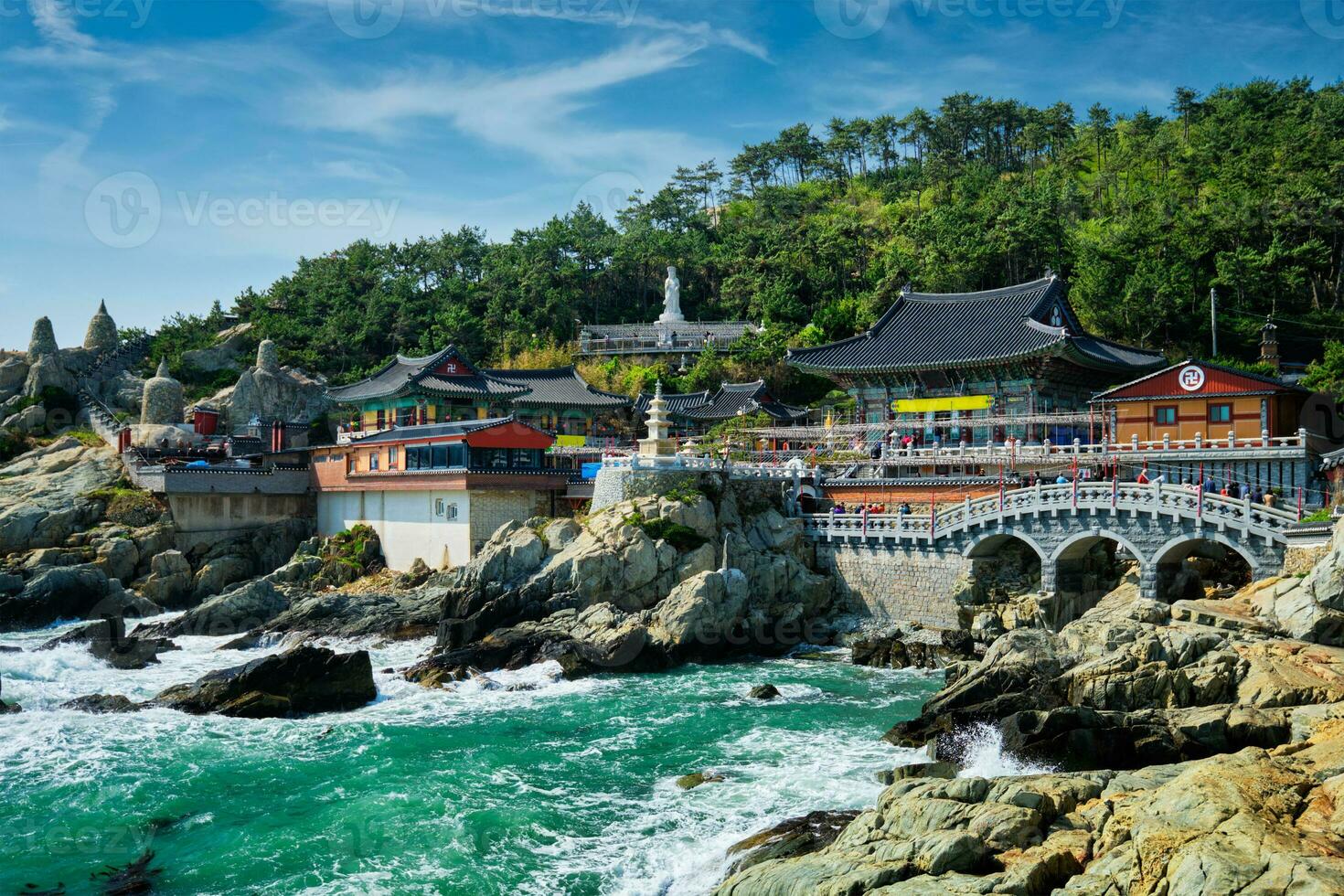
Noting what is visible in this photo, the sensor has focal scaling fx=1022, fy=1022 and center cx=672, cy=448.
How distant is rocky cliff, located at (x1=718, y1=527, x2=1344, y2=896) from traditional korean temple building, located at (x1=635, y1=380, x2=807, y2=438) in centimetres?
3379

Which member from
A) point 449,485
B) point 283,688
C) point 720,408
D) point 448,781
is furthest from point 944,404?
point 448,781

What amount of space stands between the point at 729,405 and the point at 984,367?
1828cm

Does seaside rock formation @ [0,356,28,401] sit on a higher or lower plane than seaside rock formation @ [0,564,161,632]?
higher

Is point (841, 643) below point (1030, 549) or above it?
below

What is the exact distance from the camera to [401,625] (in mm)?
42312

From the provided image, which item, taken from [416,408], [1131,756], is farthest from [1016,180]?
[1131,756]

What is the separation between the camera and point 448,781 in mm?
25391

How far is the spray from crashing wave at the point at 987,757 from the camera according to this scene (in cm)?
2355

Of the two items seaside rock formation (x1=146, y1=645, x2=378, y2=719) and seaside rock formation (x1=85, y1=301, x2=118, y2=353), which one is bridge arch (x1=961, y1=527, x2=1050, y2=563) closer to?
seaside rock formation (x1=146, y1=645, x2=378, y2=719)

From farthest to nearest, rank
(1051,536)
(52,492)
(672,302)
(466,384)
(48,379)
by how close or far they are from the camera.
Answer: (672,302)
(48,379)
(466,384)
(52,492)
(1051,536)

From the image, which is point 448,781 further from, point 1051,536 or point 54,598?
point 54,598

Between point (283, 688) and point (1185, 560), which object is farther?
point (1185, 560)

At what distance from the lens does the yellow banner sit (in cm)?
5175

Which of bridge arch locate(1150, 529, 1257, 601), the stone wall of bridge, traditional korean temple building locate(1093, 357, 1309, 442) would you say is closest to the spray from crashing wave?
bridge arch locate(1150, 529, 1257, 601)
